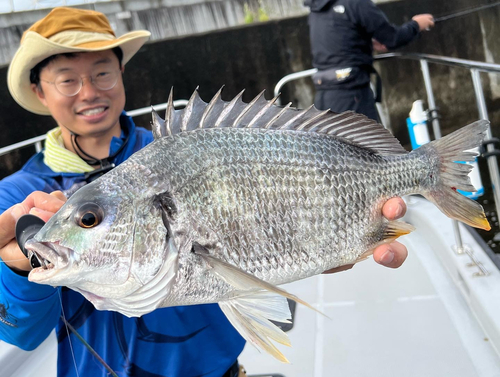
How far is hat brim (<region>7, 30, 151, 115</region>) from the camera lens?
1.24 metres

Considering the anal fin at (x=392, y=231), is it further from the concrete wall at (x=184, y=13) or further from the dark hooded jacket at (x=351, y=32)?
the concrete wall at (x=184, y=13)

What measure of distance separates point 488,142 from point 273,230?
1419 mm

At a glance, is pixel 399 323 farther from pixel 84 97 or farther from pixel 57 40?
pixel 57 40

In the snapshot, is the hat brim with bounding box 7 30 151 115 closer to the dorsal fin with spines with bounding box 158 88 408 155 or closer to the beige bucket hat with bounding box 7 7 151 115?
the beige bucket hat with bounding box 7 7 151 115

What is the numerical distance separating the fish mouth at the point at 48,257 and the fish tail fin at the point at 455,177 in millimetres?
882

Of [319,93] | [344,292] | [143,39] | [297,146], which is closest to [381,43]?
[319,93]

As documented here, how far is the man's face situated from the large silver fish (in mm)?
494

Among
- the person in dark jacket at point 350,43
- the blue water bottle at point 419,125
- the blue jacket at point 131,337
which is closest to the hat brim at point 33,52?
the blue jacket at point 131,337

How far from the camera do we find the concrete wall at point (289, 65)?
5.83 m

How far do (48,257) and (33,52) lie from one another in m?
0.78

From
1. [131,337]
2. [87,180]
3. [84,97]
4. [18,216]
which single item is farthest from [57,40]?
[131,337]

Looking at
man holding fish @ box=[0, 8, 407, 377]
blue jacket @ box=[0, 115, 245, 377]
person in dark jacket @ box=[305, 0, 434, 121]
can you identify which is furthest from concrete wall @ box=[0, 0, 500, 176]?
blue jacket @ box=[0, 115, 245, 377]

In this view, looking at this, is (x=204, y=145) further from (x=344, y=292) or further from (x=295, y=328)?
(x=344, y=292)

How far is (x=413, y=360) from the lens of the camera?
6.02 ft
